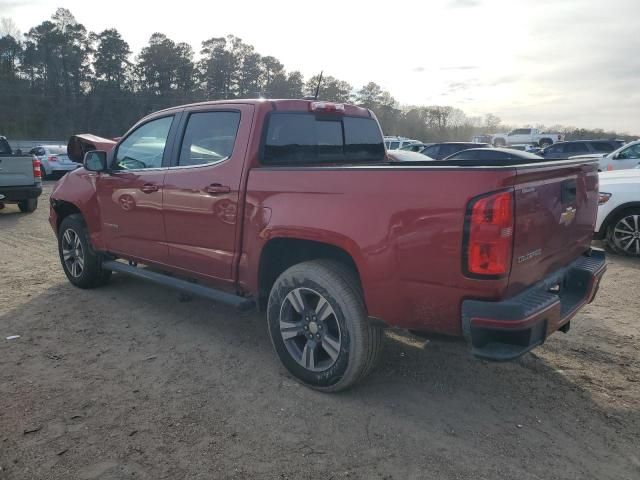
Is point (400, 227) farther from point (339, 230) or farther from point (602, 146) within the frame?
point (602, 146)

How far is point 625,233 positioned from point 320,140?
5.30 metres

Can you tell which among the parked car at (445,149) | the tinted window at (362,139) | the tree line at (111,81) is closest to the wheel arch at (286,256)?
the tinted window at (362,139)

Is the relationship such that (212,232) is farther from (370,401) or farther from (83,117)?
(83,117)

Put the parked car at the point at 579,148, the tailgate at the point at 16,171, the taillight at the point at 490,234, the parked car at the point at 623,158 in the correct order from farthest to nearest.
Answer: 1. the parked car at the point at 579,148
2. the parked car at the point at 623,158
3. the tailgate at the point at 16,171
4. the taillight at the point at 490,234

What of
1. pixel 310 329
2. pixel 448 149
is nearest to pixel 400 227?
pixel 310 329

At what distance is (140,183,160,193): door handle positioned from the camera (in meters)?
4.32

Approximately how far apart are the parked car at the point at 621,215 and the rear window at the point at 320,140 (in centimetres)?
400

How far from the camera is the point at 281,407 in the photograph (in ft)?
10.2

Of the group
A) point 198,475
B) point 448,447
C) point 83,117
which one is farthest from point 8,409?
point 83,117

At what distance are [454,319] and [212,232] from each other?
205cm

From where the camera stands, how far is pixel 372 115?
470cm

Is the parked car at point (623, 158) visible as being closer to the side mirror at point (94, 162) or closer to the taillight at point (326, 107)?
the taillight at point (326, 107)

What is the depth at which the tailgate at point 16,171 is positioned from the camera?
1072cm

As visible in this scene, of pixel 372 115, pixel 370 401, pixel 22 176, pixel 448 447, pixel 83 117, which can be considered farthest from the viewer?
pixel 83 117
